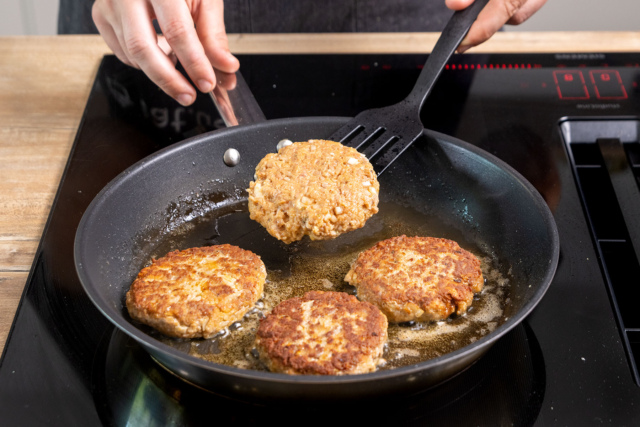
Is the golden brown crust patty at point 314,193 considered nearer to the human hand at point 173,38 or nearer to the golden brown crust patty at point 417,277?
the golden brown crust patty at point 417,277

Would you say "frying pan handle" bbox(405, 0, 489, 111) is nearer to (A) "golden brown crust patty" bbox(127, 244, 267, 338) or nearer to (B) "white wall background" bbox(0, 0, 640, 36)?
(A) "golden brown crust patty" bbox(127, 244, 267, 338)

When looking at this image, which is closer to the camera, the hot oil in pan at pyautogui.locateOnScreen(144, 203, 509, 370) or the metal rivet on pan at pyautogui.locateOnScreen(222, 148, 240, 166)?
the hot oil in pan at pyautogui.locateOnScreen(144, 203, 509, 370)

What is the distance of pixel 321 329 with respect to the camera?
1.11 meters

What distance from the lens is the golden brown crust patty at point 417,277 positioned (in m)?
1.21

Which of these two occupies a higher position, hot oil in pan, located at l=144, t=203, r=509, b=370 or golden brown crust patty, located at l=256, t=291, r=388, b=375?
golden brown crust patty, located at l=256, t=291, r=388, b=375

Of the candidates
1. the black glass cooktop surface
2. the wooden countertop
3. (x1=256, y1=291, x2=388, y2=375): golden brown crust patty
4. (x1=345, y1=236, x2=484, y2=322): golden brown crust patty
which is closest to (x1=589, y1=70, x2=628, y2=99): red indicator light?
the black glass cooktop surface

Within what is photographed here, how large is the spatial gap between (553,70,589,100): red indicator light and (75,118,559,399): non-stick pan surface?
0.65 meters

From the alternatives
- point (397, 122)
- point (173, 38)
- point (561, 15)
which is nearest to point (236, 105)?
point (173, 38)

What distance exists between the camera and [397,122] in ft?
4.96

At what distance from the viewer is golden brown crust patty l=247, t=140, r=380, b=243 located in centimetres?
129

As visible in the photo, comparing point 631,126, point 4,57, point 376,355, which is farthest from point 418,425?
point 4,57

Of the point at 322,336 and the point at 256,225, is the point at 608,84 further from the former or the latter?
the point at 322,336

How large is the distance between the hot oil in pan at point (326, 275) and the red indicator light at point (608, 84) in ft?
2.68

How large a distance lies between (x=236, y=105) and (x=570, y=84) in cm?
108
